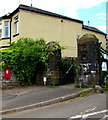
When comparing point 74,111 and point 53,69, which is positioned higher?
point 53,69

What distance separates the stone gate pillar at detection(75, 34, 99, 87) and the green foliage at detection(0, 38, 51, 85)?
229 cm

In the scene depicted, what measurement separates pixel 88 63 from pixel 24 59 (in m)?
3.77

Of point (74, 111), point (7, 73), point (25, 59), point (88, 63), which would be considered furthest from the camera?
point (25, 59)

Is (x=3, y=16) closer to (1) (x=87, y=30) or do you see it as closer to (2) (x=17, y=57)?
(2) (x=17, y=57)

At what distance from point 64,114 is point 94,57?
401cm

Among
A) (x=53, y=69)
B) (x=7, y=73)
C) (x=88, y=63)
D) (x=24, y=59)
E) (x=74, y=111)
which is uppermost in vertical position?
(x=24, y=59)

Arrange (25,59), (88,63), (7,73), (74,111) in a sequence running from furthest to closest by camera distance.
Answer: (25,59), (7,73), (88,63), (74,111)

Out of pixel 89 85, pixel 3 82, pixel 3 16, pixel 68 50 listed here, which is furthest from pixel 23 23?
pixel 89 85

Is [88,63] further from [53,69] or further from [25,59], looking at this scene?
[25,59]

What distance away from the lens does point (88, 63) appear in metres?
7.75

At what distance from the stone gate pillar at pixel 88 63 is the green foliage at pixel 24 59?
229 centimetres

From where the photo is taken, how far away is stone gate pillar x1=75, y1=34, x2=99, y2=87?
7.55 m

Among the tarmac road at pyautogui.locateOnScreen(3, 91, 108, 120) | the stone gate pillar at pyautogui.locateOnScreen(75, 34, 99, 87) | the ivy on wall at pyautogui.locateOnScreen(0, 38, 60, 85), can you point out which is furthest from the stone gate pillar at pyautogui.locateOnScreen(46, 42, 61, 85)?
the tarmac road at pyautogui.locateOnScreen(3, 91, 108, 120)

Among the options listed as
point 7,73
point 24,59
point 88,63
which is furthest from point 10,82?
point 88,63
